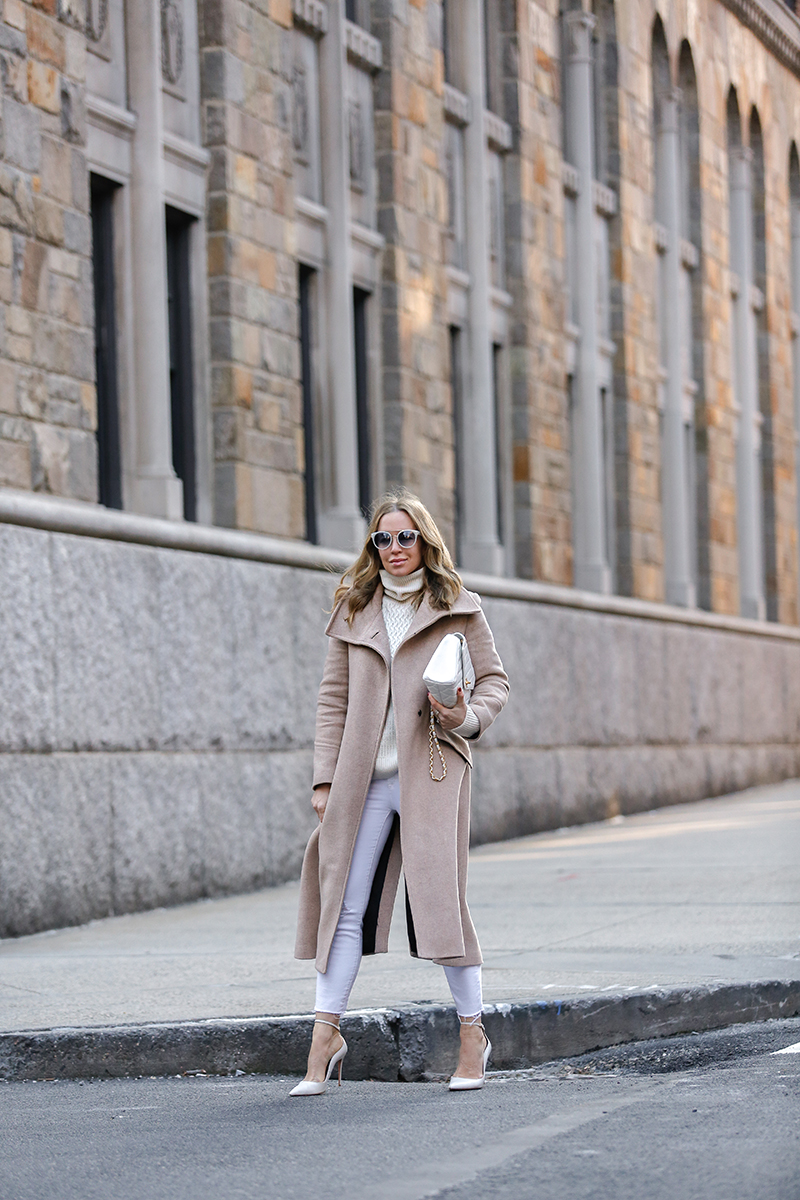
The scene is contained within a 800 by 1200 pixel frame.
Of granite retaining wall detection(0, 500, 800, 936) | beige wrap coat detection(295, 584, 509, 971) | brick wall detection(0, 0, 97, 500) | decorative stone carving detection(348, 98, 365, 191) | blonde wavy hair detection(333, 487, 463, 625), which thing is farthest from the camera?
decorative stone carving detection(348, 98, 365, 191)

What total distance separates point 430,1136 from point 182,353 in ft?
26.3

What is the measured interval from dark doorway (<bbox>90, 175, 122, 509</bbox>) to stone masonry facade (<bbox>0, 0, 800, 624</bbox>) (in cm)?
13

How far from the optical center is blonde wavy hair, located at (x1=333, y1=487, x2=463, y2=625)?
19.6ft

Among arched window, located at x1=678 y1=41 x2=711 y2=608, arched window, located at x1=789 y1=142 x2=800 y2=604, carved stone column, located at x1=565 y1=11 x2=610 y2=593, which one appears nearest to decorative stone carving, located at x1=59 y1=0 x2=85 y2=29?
carved stone column, located at x1=565 y1=11 x2=610 y2=593

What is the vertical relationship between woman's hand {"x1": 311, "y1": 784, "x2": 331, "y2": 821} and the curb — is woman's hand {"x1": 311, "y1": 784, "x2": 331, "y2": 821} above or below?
above

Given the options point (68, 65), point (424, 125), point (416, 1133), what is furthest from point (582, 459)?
point (416, 1133)

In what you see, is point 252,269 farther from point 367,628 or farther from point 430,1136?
point 430,1136

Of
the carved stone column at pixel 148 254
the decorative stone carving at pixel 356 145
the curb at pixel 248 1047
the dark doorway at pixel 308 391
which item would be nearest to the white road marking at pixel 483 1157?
the curb at pixel 248 1047

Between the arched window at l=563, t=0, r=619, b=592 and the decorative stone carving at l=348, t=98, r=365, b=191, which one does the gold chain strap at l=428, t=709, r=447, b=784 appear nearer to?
the decorative stone carving at l=348, t=98, r=365, b=191

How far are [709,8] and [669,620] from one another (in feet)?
25.8

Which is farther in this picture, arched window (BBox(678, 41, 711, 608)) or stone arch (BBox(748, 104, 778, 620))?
stone arch (BBox(748, 104, 778, 620))

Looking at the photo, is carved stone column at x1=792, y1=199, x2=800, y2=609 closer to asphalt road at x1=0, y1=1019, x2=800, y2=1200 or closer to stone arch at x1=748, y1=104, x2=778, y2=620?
stone arch at x1=748, y1=104, x2=778, y2=620

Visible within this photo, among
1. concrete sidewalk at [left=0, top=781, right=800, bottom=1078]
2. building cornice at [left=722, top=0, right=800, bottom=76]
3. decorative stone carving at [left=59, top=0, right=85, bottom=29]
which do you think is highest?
building cornice at [left=722, top=0, right=800, bottom=76]

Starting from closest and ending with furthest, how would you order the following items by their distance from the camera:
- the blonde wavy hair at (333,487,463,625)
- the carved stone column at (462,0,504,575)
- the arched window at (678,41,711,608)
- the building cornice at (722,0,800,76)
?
the blonde wavy hair at (333,487,463,625) < the carved stone column at (462,0,504,575) < the arched window at (678,41,711,608) < the building cornice at (722,0,800,76)
